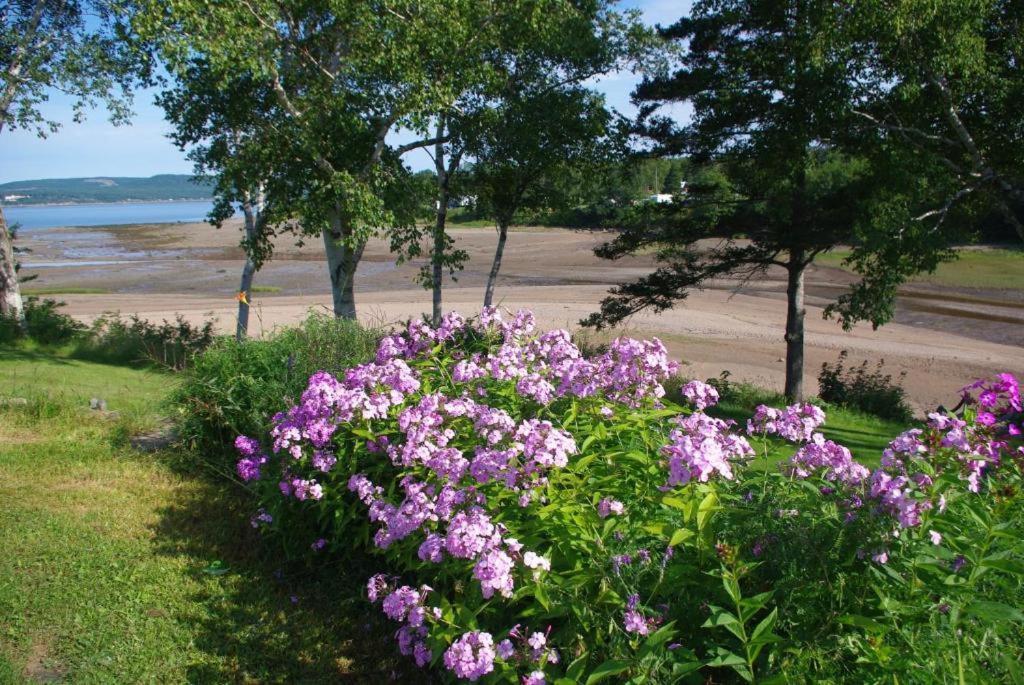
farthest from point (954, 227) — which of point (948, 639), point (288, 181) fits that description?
point (948, 639)

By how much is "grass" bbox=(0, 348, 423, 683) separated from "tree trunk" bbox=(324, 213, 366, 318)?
541cm

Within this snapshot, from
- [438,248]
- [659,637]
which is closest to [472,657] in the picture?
[659,637]

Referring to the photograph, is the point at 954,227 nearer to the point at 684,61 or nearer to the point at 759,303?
the point at 684,61

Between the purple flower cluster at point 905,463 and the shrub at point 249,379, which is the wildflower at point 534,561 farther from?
the shrub at point 249,379

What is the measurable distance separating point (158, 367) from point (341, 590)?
7438mm

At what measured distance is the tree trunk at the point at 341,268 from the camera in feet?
40.2

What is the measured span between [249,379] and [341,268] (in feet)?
20.7

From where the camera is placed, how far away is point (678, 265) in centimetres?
1352

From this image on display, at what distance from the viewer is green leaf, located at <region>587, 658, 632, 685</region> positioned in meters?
2.74

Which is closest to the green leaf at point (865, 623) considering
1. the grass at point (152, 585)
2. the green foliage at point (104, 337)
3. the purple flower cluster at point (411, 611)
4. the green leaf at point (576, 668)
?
the green leaf at point (576, 668)

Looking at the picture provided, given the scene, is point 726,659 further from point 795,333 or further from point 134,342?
point 134,342

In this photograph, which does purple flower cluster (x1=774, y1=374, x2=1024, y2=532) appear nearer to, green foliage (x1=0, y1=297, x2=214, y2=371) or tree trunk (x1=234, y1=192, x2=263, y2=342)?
tree trunk (x1=234, y1=192, x2=263, y2=342)

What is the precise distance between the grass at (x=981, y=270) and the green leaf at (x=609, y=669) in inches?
1128

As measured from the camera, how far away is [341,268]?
12.8 meters
